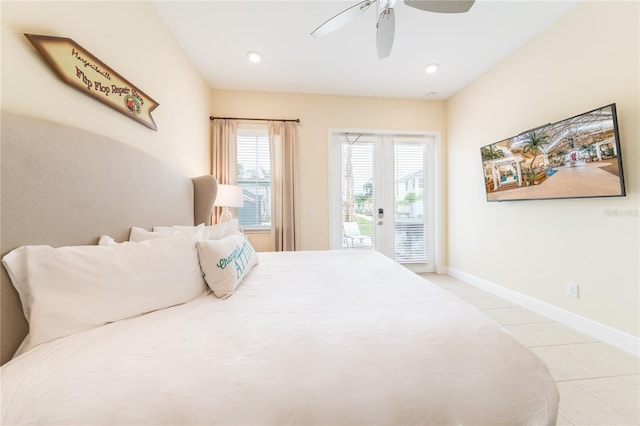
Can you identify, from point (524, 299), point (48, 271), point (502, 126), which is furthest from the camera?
point (502, 126)

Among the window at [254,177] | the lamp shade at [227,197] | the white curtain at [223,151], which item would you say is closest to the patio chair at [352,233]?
the window at [254,177]

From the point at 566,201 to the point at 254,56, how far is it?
3439mm

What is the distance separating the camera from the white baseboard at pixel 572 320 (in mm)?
1777

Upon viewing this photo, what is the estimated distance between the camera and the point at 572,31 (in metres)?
2.08

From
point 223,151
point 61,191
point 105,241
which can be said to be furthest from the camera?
point 223,151

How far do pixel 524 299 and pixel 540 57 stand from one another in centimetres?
251

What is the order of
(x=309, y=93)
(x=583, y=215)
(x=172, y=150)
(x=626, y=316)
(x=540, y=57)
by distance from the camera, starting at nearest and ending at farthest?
(x=626, y=316) < (x=583, y=215) < (x=172, y=150) < (x=540, y=57) < (x=309, y=93)

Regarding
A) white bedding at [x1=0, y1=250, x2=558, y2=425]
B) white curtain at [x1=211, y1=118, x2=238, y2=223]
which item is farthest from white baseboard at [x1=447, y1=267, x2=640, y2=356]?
white curtain at [x1=211, y1=118, x2=238, y2=223]

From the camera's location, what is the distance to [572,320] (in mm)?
2125

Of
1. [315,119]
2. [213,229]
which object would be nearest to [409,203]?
[315,119]

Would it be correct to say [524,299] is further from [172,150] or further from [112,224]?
[172,150]

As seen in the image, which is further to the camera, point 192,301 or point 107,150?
point 107,150

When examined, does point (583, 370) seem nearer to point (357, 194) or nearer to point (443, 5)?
point (443, 5)

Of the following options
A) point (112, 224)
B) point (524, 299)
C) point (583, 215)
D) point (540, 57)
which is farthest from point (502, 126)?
point (112, 224)
